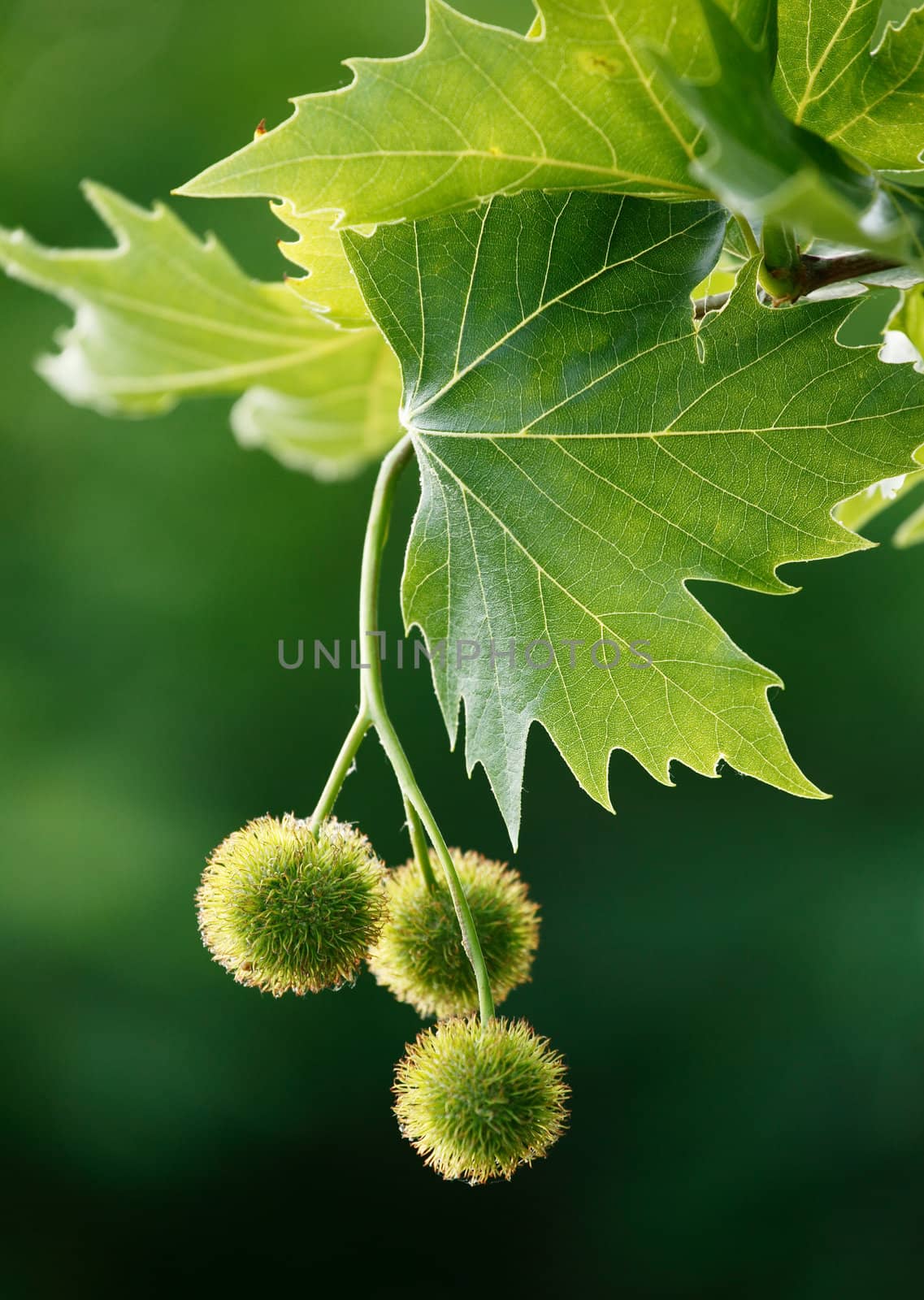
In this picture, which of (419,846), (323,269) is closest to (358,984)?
(419,846)

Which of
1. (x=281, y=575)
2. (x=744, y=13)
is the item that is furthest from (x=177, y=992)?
(x=744, y=13)

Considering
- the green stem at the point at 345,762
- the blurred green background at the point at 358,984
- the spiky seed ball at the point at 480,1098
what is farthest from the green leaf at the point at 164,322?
the blurred green background at the point at 358,984

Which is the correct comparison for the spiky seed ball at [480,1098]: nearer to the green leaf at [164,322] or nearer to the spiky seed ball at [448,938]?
the spiky seed ball at [448,938]

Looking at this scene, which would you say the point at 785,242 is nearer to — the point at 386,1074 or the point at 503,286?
the point at 503,286

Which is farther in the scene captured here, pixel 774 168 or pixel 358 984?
pixel 358 984

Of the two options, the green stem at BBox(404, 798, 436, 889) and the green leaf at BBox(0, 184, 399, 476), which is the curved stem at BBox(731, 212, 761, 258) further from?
the green stem at BBox(404, 798, 436, 889)

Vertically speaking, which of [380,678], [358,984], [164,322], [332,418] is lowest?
[380,678]

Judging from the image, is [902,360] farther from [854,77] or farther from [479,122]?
[479,122]
